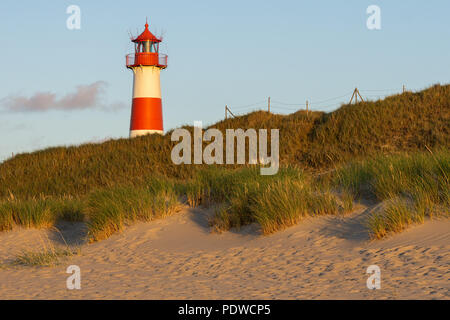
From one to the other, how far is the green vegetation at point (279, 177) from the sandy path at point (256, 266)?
40 cm

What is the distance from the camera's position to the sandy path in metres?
5.91

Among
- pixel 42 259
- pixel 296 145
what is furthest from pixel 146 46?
pixel 42 259

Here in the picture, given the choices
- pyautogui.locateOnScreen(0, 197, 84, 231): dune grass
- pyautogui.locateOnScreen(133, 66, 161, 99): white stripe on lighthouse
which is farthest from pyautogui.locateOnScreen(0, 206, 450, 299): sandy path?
pyautogui.locateOnScreen(133, 66, 161, 99): white stripe on lighthouse

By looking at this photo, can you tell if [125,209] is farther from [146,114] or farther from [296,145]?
[146,114]

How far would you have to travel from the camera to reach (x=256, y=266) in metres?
A: 7.36

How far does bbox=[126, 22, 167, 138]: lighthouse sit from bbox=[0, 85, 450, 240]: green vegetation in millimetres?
3325

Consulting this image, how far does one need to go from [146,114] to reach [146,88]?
67.5 inches

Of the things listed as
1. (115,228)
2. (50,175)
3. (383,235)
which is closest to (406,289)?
(383,235)

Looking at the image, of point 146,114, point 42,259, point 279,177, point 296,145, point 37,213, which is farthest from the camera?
point 146,114

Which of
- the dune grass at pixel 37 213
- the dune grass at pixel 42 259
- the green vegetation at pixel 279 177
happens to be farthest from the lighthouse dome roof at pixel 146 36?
the dune grass at pixel 42 259

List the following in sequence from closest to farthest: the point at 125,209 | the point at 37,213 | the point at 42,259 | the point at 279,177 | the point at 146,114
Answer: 1. the point at 42,259
2. the point at 279,177
3. the point at 125,209
4. the point at 37,213
5. the point at 146,114

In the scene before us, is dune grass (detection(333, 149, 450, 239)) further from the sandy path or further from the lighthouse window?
the lighthouse window
